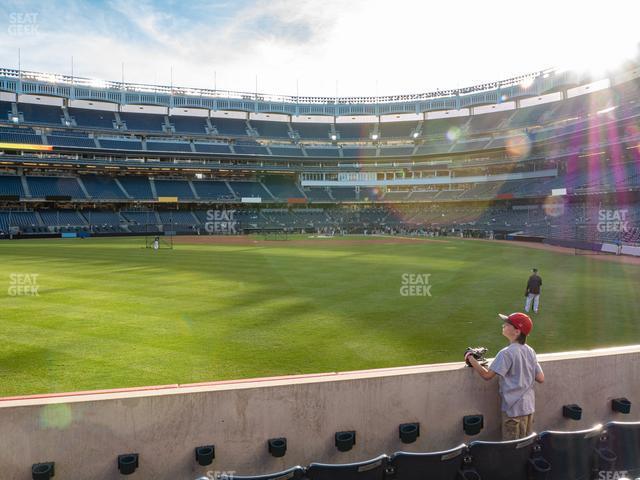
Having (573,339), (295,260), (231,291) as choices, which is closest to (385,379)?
(573,339)

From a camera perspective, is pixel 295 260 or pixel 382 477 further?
pixel 295 260

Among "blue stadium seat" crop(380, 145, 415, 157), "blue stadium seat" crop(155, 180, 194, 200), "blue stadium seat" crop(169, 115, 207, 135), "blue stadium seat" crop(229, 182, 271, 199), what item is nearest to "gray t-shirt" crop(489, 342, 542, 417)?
"blue stadium seat" crop(155, 180, 194, 200)

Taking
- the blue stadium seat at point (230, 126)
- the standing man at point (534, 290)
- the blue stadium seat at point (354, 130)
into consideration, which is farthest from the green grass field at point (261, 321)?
the blue stadium seat at point (354, 130)

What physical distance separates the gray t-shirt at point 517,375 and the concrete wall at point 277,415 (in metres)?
0.35

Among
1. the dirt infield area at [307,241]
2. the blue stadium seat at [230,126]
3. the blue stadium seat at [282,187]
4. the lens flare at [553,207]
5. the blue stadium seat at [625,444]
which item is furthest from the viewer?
the blue stadium seat at [230,126]

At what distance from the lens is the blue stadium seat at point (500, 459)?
4.14 meters

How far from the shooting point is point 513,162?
6969 centimetres

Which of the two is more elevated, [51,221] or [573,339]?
[51,221]

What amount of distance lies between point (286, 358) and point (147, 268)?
18114 mm

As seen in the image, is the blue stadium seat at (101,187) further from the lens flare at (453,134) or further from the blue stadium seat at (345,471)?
the blue stadium seat at (345,471)

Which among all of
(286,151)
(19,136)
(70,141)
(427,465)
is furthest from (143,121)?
(427,465)

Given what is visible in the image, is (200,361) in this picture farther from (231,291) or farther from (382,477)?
(231,291)

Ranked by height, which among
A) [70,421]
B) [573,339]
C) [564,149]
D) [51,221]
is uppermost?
[564,149]

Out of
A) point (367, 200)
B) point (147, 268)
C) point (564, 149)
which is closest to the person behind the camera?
point (147, 268)
